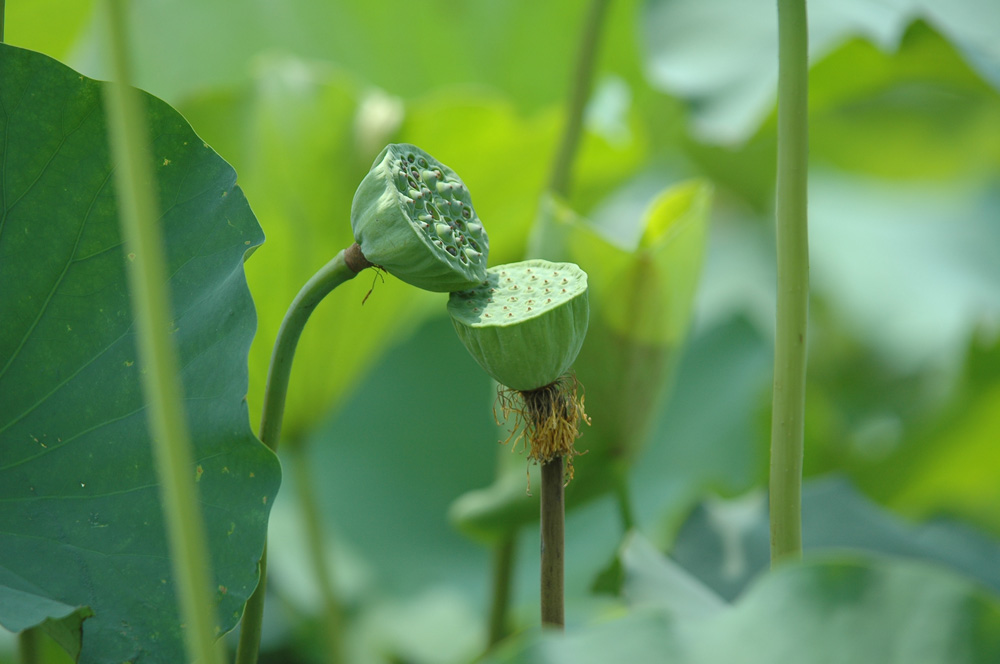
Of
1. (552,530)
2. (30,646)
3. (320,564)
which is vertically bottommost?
(320,564)

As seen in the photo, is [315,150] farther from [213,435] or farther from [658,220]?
[213,435]

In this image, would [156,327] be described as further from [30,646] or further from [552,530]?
[30,646]

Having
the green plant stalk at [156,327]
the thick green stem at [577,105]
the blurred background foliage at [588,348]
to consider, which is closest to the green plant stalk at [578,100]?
the thick green stem at [577,105]

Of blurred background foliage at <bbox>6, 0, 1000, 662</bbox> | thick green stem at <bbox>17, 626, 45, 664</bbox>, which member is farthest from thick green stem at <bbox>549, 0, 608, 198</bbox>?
thick green stem at <bbox>17, 626, 45, 664</bbox>

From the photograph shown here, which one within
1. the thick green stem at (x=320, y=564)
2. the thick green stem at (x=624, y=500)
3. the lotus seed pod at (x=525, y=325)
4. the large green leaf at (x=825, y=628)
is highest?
the lotus seed pod at (x=525, y=325)

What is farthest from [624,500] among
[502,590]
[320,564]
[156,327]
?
[156,327]

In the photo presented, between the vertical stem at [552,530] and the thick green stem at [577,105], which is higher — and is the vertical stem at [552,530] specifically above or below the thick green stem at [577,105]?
below

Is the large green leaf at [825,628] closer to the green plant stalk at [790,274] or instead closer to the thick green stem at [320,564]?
the green plant stalk at [790,274]
